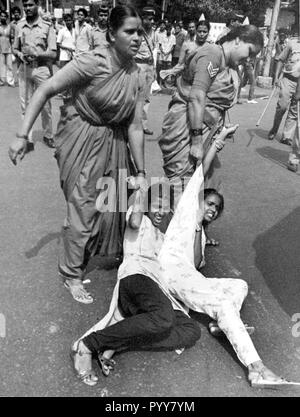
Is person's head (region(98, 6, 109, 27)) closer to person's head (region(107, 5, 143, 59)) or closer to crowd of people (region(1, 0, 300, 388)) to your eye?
crowd of people (region(1, 0, 300, 388))

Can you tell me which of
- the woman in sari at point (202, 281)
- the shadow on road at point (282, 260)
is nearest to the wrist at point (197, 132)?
the woman in sari at point (202, 281)

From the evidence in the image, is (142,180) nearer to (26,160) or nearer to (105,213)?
(105,213)

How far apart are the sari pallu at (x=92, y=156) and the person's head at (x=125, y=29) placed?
132 millimetres

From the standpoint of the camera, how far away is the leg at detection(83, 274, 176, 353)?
2350mm

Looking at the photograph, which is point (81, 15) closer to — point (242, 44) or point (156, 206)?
point (242, 44)

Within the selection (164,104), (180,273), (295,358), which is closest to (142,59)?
(164,104)

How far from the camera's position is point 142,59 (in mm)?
7074

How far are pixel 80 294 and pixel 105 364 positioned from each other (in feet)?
2.33

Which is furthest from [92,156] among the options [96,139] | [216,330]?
[216,330]

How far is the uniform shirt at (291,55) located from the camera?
7203mm

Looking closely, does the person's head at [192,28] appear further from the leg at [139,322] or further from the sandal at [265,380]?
the sandal at [265,380]

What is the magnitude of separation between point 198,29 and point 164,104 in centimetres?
233

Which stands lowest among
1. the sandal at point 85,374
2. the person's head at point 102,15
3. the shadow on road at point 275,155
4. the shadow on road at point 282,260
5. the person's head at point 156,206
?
the shadow on road at point 275,155

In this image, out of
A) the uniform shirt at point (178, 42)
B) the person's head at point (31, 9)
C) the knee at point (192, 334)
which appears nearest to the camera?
the knee at point (192, 334)
